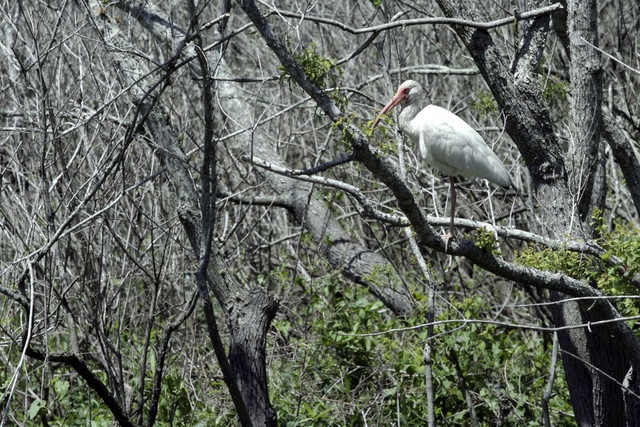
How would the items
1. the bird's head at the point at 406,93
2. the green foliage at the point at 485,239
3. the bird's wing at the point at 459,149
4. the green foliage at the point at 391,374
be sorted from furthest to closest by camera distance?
1. the green foliage at the point at 391,374
2. the bird's head at the point at 406,93
3. the bird's wing at the point at 459,149
4. the green foliage at the point at 485,239

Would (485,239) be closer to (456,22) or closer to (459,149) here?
(459,149)

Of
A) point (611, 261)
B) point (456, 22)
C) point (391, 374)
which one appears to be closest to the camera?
point (611, 261)

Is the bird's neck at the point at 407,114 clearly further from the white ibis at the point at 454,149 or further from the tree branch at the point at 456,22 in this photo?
the tree branch at the point at 456,22

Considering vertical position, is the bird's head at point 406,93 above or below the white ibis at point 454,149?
above

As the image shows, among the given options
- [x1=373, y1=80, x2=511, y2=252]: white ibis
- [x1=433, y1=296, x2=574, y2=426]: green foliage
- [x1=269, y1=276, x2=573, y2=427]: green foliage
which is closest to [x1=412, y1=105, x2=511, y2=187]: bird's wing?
[x1=373, y1=80, x2=511, y2=252]: white ibis

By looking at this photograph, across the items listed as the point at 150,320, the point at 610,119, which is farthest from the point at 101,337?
the point at 610,119

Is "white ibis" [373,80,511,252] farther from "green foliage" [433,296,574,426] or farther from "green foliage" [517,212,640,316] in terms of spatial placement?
"green foliage" [433,296,574,426]

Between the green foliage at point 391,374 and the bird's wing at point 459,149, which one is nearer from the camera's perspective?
the bird's wing at point 459,149

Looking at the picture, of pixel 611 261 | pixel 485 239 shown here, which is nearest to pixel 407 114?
pixel 485 239

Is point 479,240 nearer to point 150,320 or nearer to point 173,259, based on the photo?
point 150,320

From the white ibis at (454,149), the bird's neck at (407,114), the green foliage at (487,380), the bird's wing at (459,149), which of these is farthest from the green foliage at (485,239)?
the green foliage at (487,380)

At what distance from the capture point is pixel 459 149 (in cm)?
590

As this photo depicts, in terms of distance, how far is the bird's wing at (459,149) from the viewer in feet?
19.3

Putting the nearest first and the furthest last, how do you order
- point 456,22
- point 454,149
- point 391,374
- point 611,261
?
1. point 611,261
2. point 456,22
3. point 454,149
4. point 391,374
